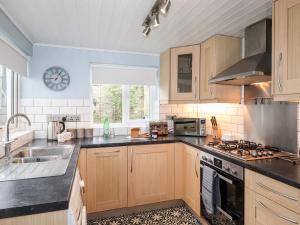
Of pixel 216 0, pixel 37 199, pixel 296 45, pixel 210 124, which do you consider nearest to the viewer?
pixel 37 199

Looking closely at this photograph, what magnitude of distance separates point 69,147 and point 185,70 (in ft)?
5.52

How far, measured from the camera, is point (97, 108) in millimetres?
3002

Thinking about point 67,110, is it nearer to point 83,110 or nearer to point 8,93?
point 83,110

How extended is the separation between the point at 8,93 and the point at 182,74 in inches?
83.6

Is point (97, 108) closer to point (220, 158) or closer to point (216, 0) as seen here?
point (220, 158)

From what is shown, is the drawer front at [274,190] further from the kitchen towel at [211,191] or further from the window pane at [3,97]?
the window pane at [3,97]

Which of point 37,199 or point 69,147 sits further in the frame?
point 69,147

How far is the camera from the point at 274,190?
1307 mm

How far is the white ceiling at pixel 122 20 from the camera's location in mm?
1661

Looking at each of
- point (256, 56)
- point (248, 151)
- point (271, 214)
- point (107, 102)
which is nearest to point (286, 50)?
A: point (256, 56)

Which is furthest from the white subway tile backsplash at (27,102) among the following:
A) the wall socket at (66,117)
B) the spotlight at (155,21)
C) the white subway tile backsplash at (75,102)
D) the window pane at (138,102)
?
the spotlight at (155,21)

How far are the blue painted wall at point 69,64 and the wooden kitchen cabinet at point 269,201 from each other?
2.21 m

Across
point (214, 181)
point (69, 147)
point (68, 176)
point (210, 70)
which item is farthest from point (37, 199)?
point (210, 70)

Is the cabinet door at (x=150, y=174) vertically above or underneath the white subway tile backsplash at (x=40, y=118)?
underneath
